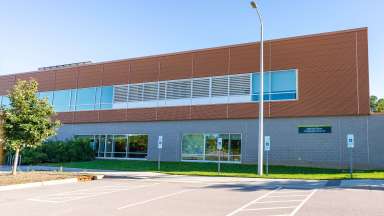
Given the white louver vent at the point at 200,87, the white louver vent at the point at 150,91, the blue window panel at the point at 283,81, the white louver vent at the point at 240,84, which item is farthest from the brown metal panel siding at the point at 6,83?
the blue window panel at the point at 283,81

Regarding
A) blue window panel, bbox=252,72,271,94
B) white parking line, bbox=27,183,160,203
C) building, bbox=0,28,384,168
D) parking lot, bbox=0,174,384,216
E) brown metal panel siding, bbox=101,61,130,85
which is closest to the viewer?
parking lot, bbox=0,174,384,216

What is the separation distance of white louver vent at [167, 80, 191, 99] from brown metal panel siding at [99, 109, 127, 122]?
5.00 meters

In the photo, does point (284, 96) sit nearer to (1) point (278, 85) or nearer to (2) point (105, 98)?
(1) point (278, 85)

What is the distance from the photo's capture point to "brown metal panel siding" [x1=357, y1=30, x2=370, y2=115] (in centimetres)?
2395

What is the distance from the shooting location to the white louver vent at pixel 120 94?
34.4 m

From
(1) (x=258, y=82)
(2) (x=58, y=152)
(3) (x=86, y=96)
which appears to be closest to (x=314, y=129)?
(1) (x=258, y=82)

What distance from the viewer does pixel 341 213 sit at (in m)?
9.18

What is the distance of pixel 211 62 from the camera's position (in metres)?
30.4

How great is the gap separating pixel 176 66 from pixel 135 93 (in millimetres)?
4793

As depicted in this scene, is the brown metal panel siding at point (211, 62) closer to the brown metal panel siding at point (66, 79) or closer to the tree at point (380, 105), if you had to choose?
the brown metal panel siding at point (66, 79)

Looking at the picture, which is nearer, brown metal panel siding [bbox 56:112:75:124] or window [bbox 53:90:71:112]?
brown metal panel siding [bbox 56:112:75:124]

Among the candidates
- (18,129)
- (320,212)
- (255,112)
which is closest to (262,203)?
(320,212)

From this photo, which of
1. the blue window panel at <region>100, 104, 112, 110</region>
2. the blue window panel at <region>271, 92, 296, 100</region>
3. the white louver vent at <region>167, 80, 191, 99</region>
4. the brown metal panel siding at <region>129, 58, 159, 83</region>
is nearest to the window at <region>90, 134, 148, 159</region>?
the blue window panel at <region>100, 104, 112, 110</region>

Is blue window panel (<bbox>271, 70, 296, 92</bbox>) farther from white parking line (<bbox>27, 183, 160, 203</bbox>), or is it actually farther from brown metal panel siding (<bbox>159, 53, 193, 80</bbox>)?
white parking line (<bbox>27, 183, 160, 203</bbox>)
